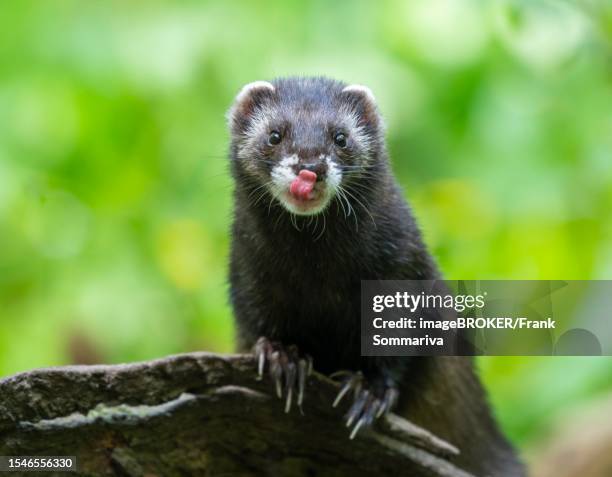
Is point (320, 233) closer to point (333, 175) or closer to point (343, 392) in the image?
point (333, 175)

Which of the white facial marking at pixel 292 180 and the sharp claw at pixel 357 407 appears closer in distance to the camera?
the white facial marking at pixel 292 180

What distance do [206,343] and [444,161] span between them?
265cm

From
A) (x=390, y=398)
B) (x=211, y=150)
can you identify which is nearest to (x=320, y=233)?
(x=390, y=398)

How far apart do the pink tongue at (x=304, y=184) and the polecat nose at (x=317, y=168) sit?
0.03 metres

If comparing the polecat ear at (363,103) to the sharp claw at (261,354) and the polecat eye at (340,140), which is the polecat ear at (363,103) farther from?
the sharp claw at (261,354)

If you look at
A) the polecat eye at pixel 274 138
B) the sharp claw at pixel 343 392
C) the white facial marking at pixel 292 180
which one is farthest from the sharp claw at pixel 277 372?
the polecat eye at pixel 274 138

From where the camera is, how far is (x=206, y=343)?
8.59 meters

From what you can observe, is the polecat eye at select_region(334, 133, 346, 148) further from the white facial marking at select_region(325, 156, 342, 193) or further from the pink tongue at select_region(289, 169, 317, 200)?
the pink tongue at select_region(289, 169, 317, 200)

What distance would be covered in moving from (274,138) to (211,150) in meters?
2.86

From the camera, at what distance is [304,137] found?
4.79 m

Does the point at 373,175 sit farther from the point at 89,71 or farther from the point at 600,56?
the point at 89,71

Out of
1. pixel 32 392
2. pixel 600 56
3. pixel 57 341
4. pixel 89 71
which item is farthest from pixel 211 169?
pixel 32 392

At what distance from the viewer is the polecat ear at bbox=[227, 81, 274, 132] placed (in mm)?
5320

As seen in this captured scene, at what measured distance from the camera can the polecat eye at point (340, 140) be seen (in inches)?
195
